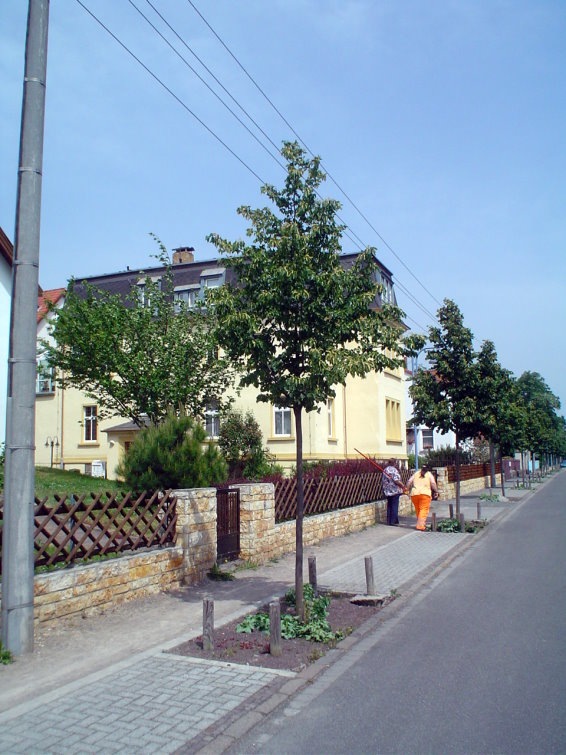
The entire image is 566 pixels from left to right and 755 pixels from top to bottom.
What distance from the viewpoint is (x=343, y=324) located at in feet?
26.5

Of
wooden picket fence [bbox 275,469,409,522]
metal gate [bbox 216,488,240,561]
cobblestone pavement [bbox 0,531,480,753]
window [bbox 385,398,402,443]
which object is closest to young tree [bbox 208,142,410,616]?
cobblestone pavement [bbox 0,531,480,753]

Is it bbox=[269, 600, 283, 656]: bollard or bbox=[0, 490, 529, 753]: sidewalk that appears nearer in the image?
bbox=[0, 490, 529, 753]: sidewalk

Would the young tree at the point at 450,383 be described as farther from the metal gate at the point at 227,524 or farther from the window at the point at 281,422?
the window at the point at 281,422

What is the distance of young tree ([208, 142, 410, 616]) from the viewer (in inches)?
313

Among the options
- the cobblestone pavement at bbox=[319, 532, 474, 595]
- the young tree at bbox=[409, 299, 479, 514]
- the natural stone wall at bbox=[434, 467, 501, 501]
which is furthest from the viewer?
the natural stone wall at bbox=[434, 467, 501, 501]

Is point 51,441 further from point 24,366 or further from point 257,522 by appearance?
point 24,366

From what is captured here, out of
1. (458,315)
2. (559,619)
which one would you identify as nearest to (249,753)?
(559,619)

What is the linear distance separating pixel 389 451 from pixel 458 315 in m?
16.3

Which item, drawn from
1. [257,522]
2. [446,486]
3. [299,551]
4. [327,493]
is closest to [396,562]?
[257,522]

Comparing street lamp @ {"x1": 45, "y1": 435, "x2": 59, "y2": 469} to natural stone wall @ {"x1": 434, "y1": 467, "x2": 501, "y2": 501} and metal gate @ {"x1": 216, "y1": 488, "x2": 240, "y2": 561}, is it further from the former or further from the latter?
metal gate @ {"x1": 216, "y1": 488, "x2": 240, "y2": 561}

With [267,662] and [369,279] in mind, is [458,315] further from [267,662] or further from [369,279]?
[267,662]

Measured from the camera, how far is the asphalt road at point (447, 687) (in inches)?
183

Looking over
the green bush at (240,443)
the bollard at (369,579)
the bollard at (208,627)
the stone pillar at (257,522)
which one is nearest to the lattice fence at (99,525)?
the bollard at (208,627)

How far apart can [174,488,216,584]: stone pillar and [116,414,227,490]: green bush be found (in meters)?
1.29
